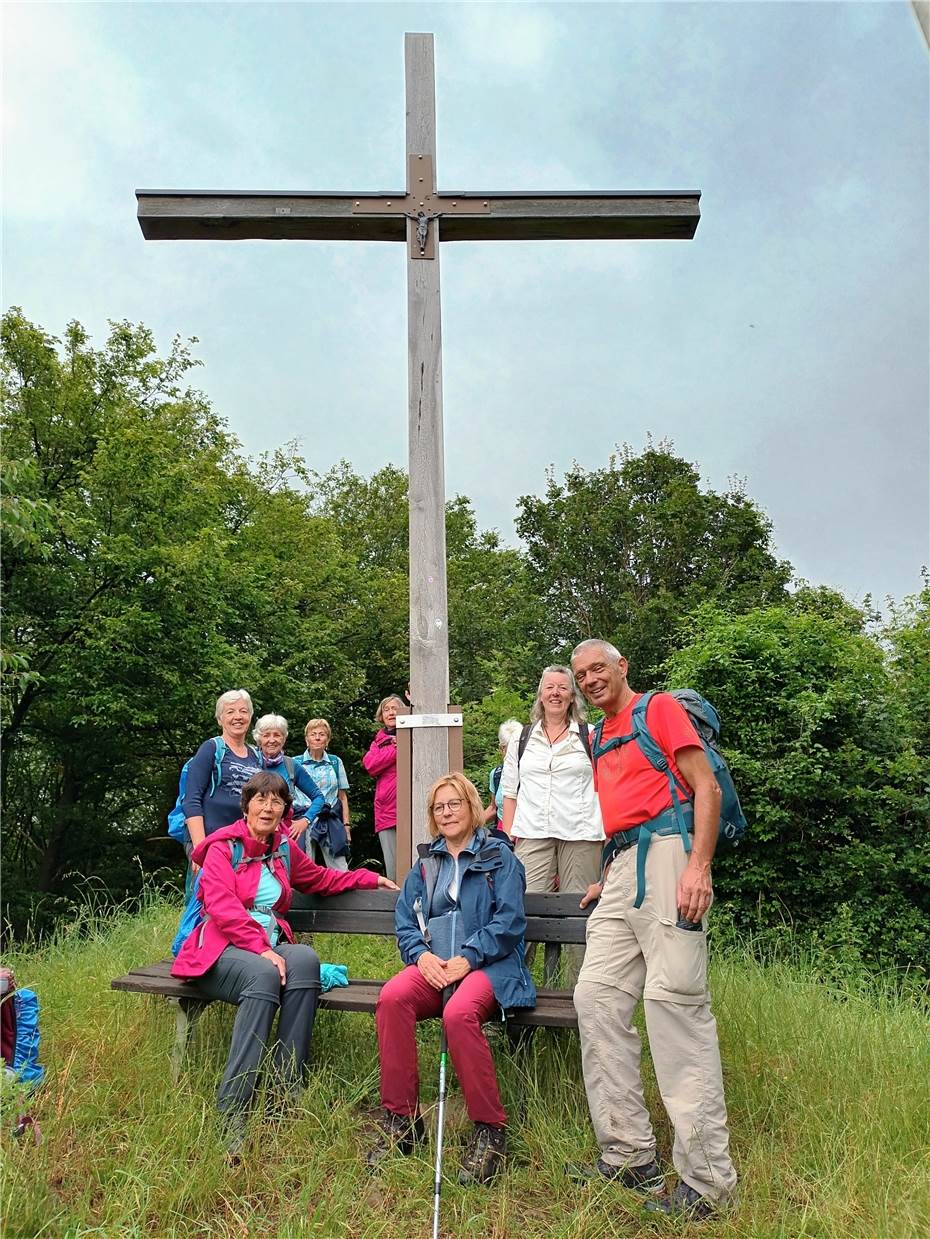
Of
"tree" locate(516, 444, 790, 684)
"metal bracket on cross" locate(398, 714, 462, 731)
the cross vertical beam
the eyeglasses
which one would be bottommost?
the eyeglasses

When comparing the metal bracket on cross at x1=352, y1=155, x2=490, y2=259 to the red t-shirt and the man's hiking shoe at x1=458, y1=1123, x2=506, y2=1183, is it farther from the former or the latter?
the man's hiking shoe at x1=458, y1=1123, x2=506, y2=1183

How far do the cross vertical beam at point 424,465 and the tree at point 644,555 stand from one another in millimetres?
16344

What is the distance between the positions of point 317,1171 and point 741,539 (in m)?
20.3

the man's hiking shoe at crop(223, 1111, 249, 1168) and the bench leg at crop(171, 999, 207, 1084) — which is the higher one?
the bench leg at crop(171, 999, 207, 1084)

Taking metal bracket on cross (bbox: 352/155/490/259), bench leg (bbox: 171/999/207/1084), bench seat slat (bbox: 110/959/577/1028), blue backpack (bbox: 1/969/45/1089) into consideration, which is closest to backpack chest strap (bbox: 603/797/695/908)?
bench seat slat (bbox: 110/959/577/1028)

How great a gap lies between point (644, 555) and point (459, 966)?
18889 mm

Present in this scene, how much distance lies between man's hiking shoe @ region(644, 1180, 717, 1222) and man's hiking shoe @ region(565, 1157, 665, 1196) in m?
0.06

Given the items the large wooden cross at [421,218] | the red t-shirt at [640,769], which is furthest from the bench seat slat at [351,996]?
the large wooden cross at [421,218]

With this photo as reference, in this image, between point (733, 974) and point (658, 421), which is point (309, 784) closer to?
point (733, 974)

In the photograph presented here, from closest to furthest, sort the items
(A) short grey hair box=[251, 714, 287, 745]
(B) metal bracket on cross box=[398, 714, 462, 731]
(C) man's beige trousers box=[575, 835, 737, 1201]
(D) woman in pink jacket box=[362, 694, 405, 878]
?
(C) man's beige trousers box=[575, 835, 737, 1201], (B) metal bracket on cross box=[398, 714, 462, 731], (A) short grey hair box=[251, 714, 287, 745], (D) woman in pink jacket box=[362, 694, 405, 878]

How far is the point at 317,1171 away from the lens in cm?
324

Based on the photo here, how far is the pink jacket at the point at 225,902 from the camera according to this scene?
3.94m

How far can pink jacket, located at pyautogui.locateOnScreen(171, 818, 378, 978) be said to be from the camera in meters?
3.94

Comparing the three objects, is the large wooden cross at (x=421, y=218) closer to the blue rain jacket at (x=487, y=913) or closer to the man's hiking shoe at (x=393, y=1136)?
the blue rain jacket at (x=487, y=913)
